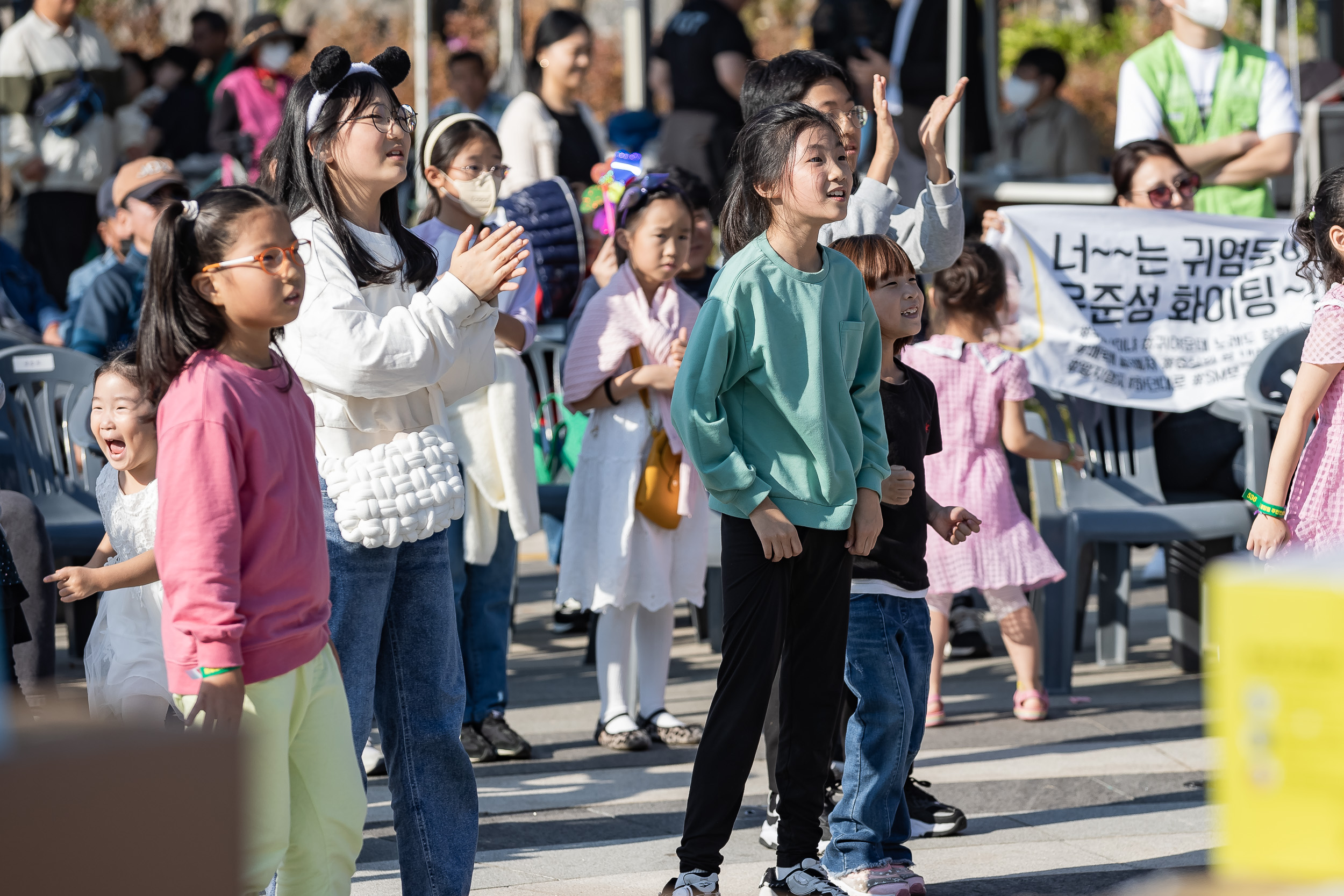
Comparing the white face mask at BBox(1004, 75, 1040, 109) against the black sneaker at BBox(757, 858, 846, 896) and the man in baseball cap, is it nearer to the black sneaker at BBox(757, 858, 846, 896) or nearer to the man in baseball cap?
the man in baseball cap

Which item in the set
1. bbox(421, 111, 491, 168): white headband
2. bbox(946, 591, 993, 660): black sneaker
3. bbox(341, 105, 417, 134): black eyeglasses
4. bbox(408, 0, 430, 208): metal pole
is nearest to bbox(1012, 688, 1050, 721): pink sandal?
bbox(946, 591, 993, 660): black sneaker

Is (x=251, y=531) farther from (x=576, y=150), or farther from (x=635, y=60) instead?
(x=635, y=60)

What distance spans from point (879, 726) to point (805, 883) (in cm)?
40

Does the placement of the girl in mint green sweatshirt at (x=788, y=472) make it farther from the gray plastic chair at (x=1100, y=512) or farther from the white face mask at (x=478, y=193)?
the gray plastic chair at (x=1100, y=512)

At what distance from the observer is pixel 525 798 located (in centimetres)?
478

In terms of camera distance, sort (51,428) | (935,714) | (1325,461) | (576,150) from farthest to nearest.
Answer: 1. (576,150)
2. (51,428)
3. (935,714)
4. (1325,461)

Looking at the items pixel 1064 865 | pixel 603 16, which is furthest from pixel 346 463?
pixel 603 16

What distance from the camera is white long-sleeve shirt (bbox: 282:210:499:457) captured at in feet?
10.2

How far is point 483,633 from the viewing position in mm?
5320

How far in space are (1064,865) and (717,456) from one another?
1.43m

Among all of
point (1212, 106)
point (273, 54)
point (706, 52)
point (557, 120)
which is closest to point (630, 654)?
point (1212, 106)

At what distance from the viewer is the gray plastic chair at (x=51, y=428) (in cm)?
593

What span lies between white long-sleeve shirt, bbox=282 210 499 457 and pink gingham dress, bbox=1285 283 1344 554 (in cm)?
215

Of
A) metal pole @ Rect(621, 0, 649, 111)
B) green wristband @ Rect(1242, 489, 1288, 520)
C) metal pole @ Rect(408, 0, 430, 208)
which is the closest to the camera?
green wristband @ Rect(1242, 489, 1288, 520)
